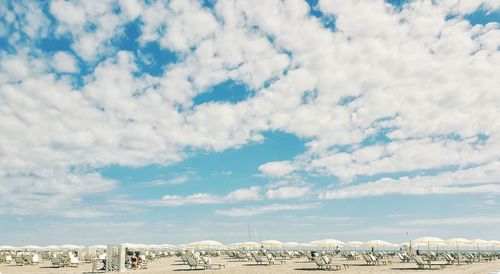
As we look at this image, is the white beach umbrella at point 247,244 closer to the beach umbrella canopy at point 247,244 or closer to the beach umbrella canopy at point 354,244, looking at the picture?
the beach umbrella canopy at point 247,244

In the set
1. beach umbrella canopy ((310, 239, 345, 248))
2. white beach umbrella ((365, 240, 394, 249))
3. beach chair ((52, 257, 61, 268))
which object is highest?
beach umbrella canopy ((310, 239, 345, 248))

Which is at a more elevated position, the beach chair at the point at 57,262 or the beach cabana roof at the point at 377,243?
the beach cabana roof at the point at 377,243

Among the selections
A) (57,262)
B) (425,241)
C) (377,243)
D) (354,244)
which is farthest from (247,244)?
(57,262)

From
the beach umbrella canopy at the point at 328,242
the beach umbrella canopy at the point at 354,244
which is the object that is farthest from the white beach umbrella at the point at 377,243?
the beach umbrella canopy at the point at 328,242

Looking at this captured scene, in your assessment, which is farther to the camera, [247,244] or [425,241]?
[247,244]

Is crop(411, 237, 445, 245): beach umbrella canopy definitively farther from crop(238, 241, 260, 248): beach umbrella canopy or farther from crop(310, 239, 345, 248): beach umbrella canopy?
crop(238, 241, 260, 248): beach umbrella canopy

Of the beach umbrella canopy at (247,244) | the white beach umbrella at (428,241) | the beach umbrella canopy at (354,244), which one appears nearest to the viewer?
the white beach umbrella at (428,241)

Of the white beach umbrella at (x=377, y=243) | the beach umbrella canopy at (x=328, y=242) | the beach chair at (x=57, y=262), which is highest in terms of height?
the beach umbrella canopy at (x=328, y=242)

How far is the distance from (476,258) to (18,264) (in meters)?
29.7

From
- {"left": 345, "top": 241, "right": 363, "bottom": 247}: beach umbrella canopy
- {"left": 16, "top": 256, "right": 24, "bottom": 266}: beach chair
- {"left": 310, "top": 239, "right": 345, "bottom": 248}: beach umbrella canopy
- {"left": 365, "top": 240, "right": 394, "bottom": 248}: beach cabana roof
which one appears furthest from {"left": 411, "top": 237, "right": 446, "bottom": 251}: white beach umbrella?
{"left": 16, "top": 256, "right": 24, "bottom": 266}: beach chair

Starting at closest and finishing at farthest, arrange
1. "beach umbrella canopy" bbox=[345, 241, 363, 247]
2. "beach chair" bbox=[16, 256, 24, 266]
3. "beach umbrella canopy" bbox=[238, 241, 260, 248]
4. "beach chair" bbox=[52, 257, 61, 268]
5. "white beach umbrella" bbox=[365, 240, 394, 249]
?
"beach chair" bbox=[52, 257, 61, 268] → "beach chair" bbox=[16, 256, 24, 266] → "white beach umbrella" bbox=[365, 240, 394, 249] → "beach umbrella canopy" bbox=[345, 241, 363, 247] → "beach umbrella canopy" bbox=[238, 241, 260, 248]

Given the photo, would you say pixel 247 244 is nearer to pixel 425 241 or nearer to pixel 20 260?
pixel 425 241

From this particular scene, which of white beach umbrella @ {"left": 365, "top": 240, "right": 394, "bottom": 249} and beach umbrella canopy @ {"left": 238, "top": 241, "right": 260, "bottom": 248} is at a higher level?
beach umbrella canopy @ {"left": 238, "top": 241, "right": 260, "bottom": 248}

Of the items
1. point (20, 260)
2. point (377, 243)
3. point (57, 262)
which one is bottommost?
point (57, 262)
